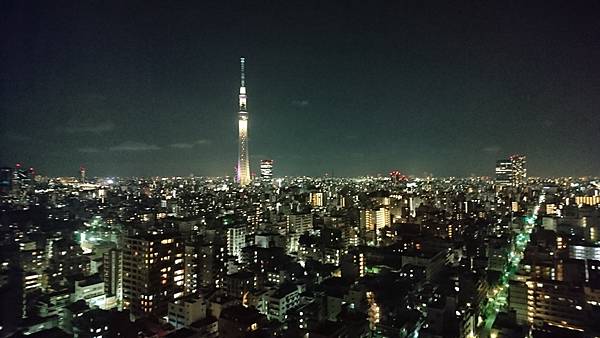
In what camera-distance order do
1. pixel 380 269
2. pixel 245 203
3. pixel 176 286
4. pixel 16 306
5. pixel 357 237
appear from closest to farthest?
pixel 16 306, pixel 176 286, pixel 380 269, pixel 357 237, pixel 245 203

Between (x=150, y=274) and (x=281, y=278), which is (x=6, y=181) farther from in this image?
(x=281, y=278)

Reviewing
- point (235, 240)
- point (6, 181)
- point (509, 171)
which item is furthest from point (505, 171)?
point (6, 181)

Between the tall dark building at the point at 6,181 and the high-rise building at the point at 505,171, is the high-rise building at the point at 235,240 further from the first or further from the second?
the high-rise building at the point at 505,171

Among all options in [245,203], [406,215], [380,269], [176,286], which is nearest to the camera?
[176,286]

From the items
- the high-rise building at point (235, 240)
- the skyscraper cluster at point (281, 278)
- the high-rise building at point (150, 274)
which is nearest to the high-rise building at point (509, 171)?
the skyscraper cluster at point (281, 278)

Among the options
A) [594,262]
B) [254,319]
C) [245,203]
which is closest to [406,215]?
[245,203]

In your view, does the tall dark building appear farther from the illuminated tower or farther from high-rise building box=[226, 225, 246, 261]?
the illuminated tower

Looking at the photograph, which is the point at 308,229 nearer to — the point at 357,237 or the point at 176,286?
the point at 357,237
